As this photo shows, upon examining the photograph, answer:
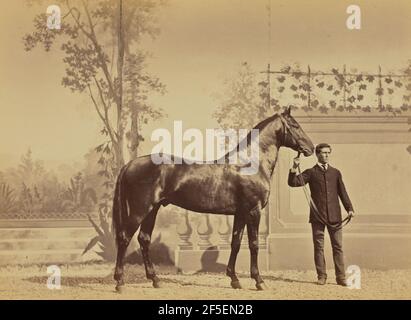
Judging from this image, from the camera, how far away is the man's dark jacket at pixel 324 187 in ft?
20.9

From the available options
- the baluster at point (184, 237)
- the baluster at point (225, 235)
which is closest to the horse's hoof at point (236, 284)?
the baluster at point (225, 235)

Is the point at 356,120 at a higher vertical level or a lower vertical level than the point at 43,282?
higher

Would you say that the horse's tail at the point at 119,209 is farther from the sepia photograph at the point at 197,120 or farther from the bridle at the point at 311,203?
the bridle at the point at 311,203

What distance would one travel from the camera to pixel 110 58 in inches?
265

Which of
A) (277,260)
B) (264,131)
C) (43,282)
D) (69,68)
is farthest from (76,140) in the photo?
(277,260)

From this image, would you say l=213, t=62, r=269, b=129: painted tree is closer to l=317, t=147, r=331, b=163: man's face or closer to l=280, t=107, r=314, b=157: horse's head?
l=280, t=107, r=314, b=157: horse's head

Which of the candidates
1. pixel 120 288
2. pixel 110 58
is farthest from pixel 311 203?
pixel 110 58

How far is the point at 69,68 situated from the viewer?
6.70m

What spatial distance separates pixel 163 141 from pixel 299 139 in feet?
4.49

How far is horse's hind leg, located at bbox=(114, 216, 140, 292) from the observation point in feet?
19.9

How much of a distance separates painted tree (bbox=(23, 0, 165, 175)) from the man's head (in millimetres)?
1710

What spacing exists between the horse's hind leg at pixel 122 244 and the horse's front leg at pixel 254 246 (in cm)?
106

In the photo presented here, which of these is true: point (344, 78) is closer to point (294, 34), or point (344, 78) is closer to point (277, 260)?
point (294, 34)
